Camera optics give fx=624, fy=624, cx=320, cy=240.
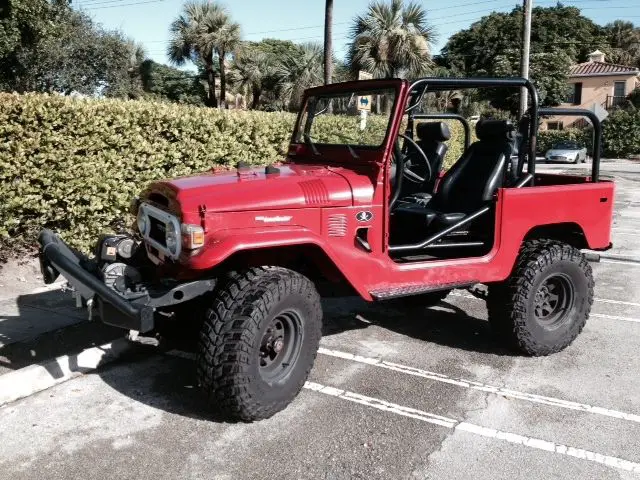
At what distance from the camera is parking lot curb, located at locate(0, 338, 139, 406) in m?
3.90

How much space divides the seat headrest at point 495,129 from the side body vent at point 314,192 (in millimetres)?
2023

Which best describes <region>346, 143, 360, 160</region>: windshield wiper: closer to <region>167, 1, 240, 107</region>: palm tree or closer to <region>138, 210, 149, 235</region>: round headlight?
<region>138, 210, 149, 235</region>: round headlight

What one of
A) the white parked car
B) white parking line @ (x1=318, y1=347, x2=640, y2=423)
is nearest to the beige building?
the white parked car

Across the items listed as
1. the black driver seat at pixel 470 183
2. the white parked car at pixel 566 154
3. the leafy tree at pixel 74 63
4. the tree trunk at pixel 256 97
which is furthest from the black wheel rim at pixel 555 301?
the white parked car at pixel 566 154

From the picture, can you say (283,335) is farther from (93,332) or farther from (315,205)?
(93,332)

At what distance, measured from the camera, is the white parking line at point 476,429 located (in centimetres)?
332

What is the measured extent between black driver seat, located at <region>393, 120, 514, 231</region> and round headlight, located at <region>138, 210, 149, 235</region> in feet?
6.35

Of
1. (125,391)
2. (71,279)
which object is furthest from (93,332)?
(71,279)

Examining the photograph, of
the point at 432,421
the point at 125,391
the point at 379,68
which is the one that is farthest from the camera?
the point at 379,68

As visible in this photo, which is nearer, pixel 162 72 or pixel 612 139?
pixel 612 139

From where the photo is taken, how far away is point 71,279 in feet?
11.5

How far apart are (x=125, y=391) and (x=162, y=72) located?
49.8m

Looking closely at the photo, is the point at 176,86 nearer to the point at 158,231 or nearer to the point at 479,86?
the point at 479,86

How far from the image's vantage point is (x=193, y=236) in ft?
11.3
